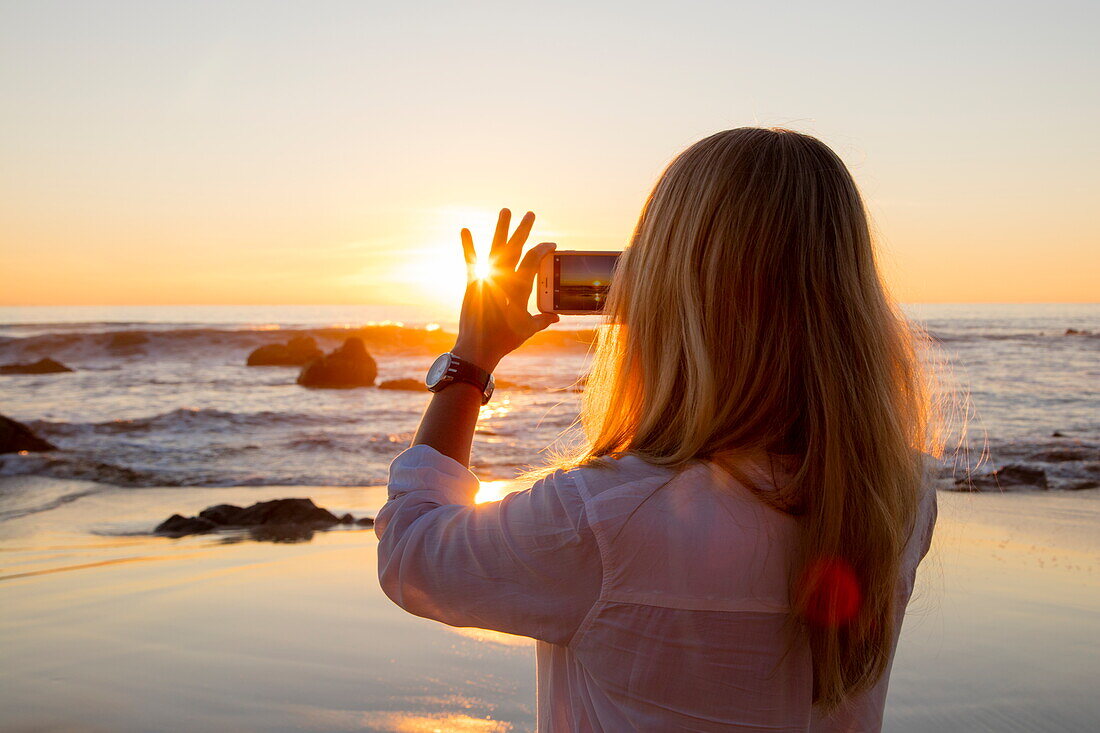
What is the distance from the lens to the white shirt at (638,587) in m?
1.10

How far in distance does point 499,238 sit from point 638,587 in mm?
723

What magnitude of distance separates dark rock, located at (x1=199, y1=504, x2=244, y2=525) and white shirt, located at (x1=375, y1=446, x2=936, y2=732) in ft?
20.0

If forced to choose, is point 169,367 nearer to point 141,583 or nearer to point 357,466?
point 357,466

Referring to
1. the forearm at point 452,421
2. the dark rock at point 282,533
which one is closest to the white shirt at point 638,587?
the forearm at point 452,421

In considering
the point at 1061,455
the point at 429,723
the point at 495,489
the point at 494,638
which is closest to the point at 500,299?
the point at 429,723

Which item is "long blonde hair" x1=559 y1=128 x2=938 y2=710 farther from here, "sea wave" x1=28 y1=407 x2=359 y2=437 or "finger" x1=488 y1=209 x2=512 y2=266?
"sea wave" x1=28 y1=407 x2=359 y2=437

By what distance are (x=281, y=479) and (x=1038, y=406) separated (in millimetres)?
11957

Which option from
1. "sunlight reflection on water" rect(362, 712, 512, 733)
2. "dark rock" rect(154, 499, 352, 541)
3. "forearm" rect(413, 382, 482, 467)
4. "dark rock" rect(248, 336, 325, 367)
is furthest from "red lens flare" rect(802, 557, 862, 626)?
"dark rock" rect(248, 336, 325, 367)

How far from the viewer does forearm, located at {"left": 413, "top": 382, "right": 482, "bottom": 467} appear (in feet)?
4.58

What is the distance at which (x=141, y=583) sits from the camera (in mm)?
5168

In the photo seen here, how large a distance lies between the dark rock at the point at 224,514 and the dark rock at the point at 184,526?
0.23 ft

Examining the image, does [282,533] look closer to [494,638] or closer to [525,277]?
[494,638]

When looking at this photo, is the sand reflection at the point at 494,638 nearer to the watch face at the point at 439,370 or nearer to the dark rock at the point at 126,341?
the watch face at the point at 439,370

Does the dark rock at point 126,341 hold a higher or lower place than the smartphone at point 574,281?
lower
